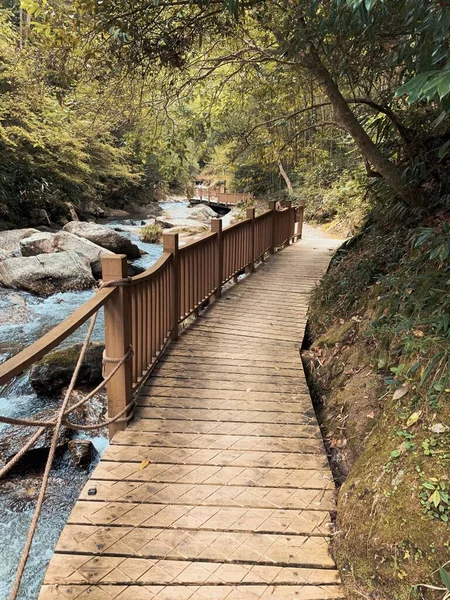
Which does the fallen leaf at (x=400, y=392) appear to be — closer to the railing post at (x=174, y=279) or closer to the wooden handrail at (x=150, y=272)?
the wooden handrail at (x=150, y=272)

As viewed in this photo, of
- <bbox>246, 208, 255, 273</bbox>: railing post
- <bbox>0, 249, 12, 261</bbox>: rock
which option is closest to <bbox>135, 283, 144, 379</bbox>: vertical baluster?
<bbox>246, 208, 255, 273</bbox>: railing post

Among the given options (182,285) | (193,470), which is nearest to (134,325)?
(193,470)

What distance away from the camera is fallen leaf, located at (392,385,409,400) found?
2.64 meters

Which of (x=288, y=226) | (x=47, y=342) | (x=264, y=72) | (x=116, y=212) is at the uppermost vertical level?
(x=264, y=72)

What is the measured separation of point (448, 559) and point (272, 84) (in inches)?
266

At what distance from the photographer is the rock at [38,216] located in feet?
50.2

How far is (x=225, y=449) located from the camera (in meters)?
2.98

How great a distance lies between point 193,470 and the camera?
2744mm

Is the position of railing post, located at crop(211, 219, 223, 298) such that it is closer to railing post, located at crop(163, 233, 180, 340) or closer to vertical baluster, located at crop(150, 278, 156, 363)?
railing post, located at crop(163, 233, 180, 340)

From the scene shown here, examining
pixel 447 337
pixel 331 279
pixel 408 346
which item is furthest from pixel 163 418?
pixel 331 279

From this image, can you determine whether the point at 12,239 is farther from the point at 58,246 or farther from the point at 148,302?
the point at 148,302

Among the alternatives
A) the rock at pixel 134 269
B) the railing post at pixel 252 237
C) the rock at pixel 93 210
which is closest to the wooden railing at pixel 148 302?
the railing post at pixel 252 237

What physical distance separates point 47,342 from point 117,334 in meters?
0.98

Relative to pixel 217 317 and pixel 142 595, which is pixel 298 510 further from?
pixel 217 317
